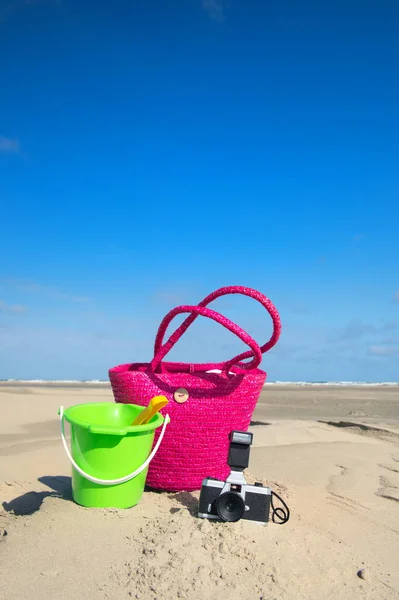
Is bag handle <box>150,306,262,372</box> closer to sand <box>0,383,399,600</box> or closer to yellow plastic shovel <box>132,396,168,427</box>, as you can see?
yellow plastic shovel <box>132,396,168,427</box>

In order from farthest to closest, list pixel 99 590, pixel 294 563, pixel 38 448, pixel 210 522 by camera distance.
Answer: pixel 38 448 → pixel 210 522 → pixel 294 563 → pixel 99 590

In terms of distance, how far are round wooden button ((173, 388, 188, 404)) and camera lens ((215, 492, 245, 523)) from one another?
746 millimetres

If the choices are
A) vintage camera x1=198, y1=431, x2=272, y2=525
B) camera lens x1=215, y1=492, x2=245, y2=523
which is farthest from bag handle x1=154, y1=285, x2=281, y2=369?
camera lens x1=215, y1=492, x2=245, y2=523

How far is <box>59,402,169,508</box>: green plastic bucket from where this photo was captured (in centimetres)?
260

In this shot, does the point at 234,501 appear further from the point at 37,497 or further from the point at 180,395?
the point at 37,497

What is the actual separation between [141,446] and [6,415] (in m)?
5.16

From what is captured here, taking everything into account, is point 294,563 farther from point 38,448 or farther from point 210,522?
point 38,448

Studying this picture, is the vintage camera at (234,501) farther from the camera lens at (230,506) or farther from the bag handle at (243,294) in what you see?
the bag handle at (243,294)

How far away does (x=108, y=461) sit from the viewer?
2641mm

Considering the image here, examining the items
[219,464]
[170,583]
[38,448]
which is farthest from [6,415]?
[170,583]

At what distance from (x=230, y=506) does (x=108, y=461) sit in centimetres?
69

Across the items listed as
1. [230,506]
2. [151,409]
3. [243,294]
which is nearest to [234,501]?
[230,506]

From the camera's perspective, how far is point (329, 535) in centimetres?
261

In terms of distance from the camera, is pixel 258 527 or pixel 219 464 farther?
pixel 219 464
